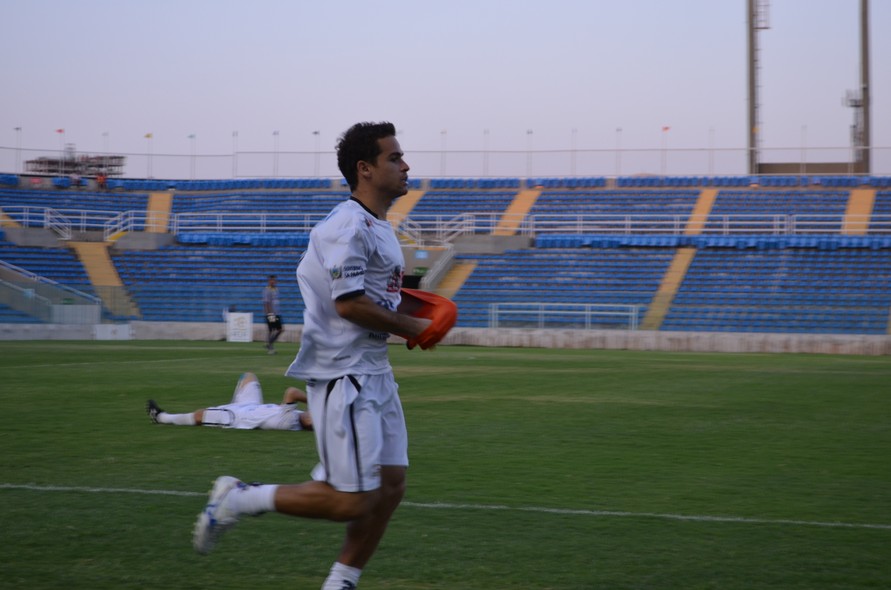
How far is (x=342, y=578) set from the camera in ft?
15.3

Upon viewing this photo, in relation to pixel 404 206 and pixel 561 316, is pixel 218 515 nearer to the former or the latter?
pixel 561 316

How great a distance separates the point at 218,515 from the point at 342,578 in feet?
2.01

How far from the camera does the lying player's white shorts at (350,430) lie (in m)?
4.49

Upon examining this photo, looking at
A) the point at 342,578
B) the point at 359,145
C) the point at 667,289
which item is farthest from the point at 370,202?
the point at 667,289

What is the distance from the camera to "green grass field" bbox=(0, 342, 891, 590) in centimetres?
541

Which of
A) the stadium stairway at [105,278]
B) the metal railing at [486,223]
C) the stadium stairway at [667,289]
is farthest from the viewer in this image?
the metal railing at [486,223]

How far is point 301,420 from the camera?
11.1 m

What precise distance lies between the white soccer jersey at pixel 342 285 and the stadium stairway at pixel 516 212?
128 ft

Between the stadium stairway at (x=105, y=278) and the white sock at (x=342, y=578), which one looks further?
the stadium stairway at (x=105, y=278)

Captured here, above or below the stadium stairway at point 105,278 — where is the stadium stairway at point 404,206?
above

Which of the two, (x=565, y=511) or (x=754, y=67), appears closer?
(x=565, y=511)

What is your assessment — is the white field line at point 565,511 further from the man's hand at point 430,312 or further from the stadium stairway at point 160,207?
the stadium stairway at point 160,207

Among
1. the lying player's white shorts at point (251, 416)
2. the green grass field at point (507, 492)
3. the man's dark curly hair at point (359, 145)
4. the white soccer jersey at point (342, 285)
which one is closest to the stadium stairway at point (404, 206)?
the green grass field at point (507, 492)

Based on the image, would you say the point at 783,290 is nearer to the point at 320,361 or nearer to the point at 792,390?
the point at 792,390
